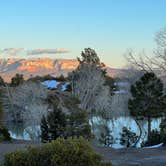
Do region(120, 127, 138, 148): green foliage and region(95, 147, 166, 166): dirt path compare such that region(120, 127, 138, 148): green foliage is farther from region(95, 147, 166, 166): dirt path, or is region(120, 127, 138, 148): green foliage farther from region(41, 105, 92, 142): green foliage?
region(95, 147, 166, 166): dirt path

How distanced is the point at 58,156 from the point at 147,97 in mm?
30244

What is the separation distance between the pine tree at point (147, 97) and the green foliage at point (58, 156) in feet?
93.8

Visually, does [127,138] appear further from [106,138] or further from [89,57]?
[89,57]

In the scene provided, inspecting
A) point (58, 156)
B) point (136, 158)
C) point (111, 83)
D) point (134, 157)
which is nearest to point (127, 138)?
point (134, 157)

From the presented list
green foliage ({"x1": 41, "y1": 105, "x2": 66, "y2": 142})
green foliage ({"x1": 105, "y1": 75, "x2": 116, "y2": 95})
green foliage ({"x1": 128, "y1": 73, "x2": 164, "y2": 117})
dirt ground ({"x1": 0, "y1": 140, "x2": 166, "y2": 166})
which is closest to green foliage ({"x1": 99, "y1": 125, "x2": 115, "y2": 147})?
green foliage ({"x1": 128, "y1": 73, "x2": 164, "y2": 117})

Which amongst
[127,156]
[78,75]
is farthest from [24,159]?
[78,75]

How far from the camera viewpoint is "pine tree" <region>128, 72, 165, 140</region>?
36.9 meters

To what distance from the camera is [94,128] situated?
38.5m

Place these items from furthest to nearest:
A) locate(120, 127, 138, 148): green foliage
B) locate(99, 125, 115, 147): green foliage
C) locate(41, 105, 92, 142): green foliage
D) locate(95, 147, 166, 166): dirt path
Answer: locate(120, 127, 138, 148): green foliage → locate(99, 125, 115, 147): green foliage → locate(41, 105, 92, 142): green foliage → locate(95, 147, 166, 166): dirt path

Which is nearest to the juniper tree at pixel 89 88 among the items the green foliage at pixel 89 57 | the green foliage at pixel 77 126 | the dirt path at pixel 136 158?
the green foliage at pixel 89 57

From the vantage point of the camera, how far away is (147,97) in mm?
37562

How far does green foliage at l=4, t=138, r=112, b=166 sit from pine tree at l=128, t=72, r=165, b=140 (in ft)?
93.8

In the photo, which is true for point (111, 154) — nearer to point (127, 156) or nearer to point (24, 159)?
point (127, 156)

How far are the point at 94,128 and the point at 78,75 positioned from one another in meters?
22.4
